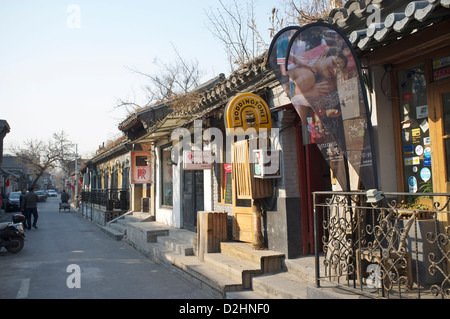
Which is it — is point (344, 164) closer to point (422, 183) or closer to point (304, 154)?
point (422, 183)

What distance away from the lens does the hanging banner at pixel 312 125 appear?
4906mm

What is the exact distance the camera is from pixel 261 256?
6.30 metres

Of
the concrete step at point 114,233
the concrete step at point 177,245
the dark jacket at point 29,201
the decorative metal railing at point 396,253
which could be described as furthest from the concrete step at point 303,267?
the dark jacket at point 29,201

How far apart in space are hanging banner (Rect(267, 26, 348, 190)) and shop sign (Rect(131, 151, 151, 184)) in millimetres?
10468

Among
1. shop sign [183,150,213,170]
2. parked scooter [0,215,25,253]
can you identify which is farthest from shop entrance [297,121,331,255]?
parked scooter [0,215,25,253]

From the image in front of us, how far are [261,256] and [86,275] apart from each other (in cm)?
384

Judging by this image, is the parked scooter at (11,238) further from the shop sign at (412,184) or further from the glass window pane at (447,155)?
the glass window pane at (447,155)

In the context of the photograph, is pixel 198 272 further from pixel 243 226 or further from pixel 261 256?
pixel 243 226

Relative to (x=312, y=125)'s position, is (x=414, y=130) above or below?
below

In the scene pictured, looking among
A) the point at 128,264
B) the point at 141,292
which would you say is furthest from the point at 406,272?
the point at 128,264

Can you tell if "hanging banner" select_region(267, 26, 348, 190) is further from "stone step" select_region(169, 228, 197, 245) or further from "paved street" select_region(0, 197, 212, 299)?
"stone step" select_region(169, 228, 197, 245)

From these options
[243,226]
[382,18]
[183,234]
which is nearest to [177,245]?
[183,234]
